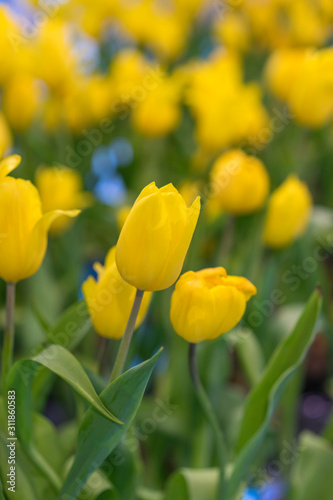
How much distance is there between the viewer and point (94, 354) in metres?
1.03

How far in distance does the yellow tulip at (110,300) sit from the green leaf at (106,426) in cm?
5

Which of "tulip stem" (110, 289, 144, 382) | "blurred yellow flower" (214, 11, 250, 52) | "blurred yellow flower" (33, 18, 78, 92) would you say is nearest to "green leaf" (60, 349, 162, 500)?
"tulip stem" (110, 289, 144, 382)

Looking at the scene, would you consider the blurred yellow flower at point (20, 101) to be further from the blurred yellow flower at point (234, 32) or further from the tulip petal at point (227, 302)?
the tulip petal at point (227, 302)

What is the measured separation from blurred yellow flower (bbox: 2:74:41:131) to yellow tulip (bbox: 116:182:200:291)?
706mm

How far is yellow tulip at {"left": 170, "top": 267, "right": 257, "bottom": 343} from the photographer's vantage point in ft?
1.34

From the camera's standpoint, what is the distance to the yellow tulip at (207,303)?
1.34 feet

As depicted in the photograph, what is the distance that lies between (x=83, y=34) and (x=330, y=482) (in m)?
1.07

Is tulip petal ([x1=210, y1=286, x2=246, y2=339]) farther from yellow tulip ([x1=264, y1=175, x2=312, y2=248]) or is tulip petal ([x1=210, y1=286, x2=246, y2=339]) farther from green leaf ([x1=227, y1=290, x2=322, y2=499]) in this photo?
yellow tulip ([x1=264, y1=175, x2=312, y2=248])

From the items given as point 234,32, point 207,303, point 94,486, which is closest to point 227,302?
point 207,303

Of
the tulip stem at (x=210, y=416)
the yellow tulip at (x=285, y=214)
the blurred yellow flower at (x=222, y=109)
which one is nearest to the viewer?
the tulip stem at (x=210, y=416)

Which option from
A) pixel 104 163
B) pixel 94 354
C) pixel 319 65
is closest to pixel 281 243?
pixel 319 65

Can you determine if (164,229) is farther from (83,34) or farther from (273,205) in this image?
(83,34)

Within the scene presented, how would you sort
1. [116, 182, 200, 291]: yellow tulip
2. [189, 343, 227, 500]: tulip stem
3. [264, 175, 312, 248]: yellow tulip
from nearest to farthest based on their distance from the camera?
[116, 182, 200, 291]: yellow tulip
[189, 343, 227, 500]: tulip stem
[264, 175, 312, 248]: yellow tulip

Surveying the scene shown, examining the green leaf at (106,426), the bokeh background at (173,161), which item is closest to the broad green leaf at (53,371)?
the green leaf at (106,426)
